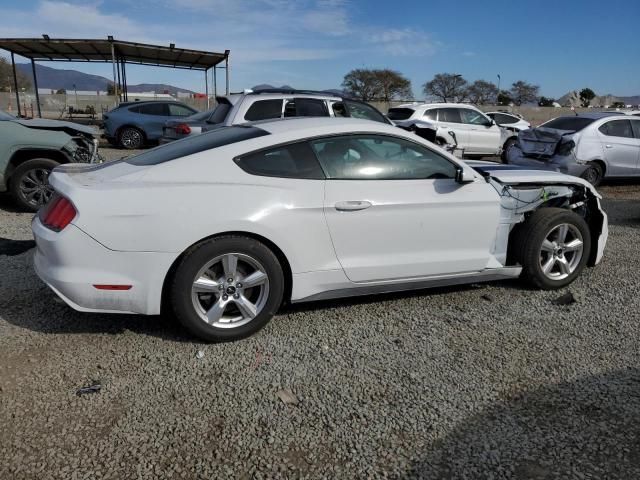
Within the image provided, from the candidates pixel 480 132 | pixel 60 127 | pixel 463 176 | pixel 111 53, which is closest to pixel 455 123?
pixel 480 132

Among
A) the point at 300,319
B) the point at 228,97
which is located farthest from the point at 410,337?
→ the point at 228,97

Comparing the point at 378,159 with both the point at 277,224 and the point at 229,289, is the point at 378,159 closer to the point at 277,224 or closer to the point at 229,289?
the point at 277,224

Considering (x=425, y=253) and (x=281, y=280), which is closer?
(x=281, y=280)

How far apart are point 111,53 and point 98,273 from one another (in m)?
21.3

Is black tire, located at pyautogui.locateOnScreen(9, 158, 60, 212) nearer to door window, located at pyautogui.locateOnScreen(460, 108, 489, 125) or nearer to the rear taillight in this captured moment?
the rear taillight

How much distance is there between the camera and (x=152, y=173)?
3412 mm

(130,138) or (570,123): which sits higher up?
(570,123)

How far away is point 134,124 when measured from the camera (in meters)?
16.0

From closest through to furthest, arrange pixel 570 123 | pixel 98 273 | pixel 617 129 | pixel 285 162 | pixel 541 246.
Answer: pixel 98 273
pixel 285 162
pixel 541 246
pixel 617 129
pixel 570 123

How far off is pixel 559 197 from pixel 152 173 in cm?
346

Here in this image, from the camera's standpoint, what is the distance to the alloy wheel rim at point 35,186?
7.01 metres

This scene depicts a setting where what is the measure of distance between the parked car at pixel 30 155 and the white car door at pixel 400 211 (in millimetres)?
4834

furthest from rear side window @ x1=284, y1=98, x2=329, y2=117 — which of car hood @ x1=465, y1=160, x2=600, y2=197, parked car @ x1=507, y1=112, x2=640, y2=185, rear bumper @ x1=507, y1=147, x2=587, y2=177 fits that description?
car hood @ x1=465, y1=160, x2=600, y2=197

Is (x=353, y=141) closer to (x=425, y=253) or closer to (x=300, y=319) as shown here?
(x=425, y=253)
